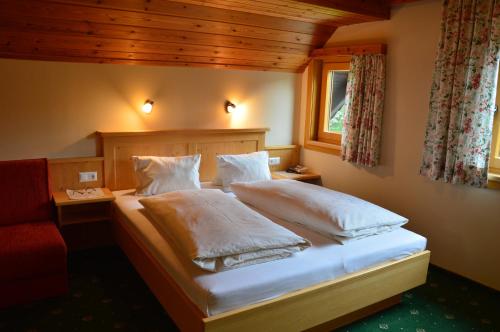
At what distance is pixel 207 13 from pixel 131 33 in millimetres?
597

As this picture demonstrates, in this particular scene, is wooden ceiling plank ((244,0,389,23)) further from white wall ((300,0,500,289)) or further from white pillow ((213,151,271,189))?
white pillow ((213,151,271,189))

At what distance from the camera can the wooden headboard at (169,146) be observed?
11.1 feet

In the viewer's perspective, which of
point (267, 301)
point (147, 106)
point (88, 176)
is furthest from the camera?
point (147, 106)

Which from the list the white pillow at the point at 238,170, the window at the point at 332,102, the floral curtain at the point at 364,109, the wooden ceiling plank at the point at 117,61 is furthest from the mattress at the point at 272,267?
the window at the point at 332,102

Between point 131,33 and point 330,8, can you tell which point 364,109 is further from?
point 131,33

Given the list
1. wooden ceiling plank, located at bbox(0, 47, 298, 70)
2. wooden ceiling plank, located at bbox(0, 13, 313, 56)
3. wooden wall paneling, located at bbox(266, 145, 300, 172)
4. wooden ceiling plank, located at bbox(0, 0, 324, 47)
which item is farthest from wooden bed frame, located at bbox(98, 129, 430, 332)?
wooden wall paneling, located at bbox(266, 145, 300, 172)

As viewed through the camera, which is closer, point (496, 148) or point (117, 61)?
point (496, 148)

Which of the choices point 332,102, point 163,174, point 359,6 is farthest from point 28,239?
point 332,102

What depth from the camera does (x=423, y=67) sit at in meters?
3.15

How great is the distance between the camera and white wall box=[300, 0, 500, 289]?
9.51 ft

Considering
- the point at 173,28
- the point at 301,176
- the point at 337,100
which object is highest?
the point at 173,28

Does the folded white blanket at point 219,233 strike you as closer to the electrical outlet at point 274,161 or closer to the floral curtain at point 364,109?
the floral curtain at point 364,109

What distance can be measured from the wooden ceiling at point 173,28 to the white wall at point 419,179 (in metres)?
0.31

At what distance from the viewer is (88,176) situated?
3.31 metres
